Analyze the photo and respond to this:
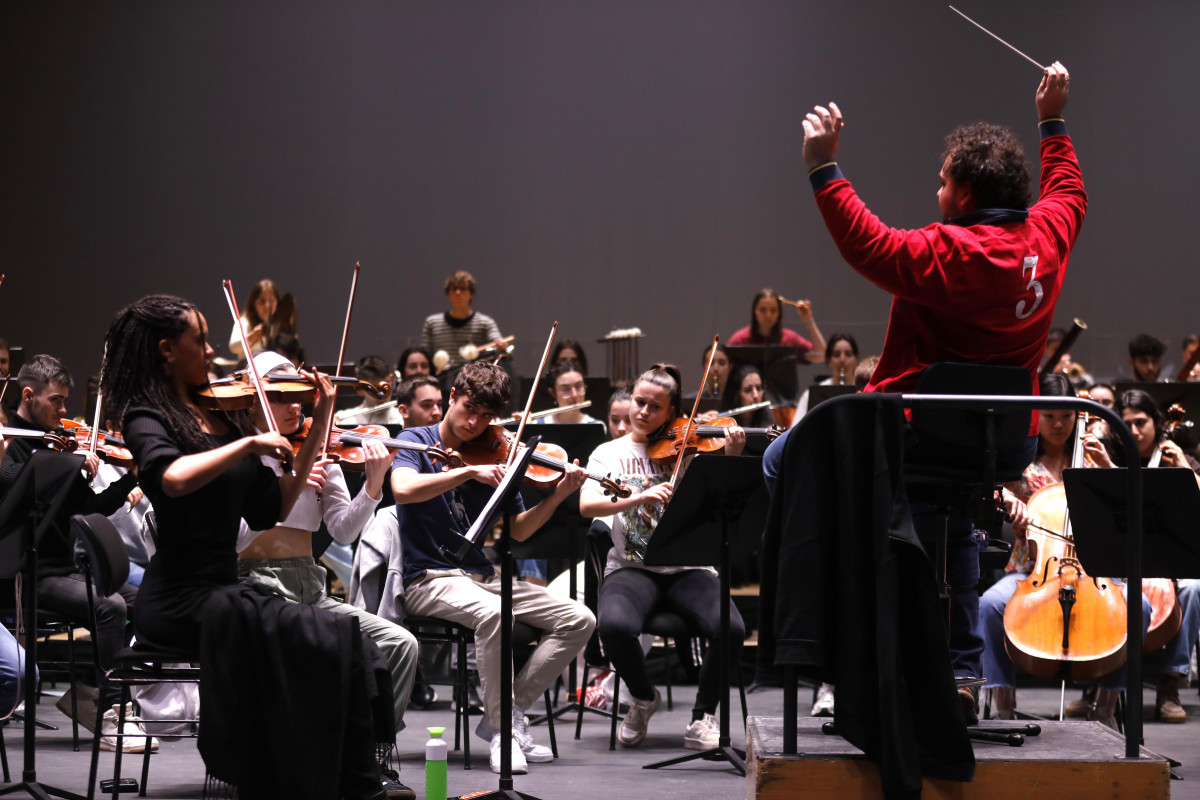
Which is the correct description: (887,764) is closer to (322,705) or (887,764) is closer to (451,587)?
(322,705)

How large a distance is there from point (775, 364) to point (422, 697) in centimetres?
319

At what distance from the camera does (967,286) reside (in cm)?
227

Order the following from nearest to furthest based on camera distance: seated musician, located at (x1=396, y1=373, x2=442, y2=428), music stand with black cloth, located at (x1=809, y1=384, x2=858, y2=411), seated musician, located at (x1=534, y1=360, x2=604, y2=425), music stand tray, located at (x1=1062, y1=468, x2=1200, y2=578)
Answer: music stand tray, located at (x1=1062, y1=468, x2=1200, y2=578), seated musician, located at (x1=396, y1=373, x2=442, y2=428), music stand with black cloth, located at (x1=809, y1=384, x2=858, y2=411), seated musician, located at (x1=534, y1=360, x2=604, y2=425)

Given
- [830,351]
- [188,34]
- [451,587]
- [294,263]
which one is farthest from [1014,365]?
[188,34]

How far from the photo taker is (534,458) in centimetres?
377

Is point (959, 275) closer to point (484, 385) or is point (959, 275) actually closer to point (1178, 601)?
point (484, 385)

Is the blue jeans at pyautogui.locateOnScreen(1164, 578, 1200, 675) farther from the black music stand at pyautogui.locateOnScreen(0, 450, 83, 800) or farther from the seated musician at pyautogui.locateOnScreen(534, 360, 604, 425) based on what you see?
the black music stand at pyautogui.locateOnScreen(0, 450, 83, 800)

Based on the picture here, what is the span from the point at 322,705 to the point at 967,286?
59.9 inches

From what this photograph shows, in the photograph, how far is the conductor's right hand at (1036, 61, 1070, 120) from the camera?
2457mm

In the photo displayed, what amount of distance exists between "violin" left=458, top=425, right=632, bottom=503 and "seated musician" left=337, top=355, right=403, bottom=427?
147cm

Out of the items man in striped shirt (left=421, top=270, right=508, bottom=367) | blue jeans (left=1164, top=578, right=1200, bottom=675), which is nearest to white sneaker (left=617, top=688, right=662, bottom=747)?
blue jeans (left=1164, top=578, right=1200, bottom=675)

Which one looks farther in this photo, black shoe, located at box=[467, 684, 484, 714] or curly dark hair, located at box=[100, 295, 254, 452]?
black shoe, located at box=[467, 684, 484, 714]

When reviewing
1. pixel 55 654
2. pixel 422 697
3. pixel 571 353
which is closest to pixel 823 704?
pixel 422 697

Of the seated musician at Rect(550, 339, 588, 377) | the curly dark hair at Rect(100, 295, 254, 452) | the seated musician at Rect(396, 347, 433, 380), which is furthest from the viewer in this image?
the seated musician at Rect(550, 339, 588, 377)
